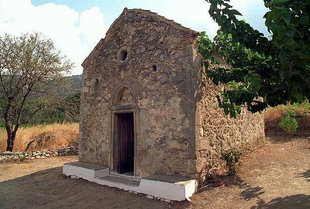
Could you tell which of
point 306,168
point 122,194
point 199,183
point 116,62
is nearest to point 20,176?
point 122,194

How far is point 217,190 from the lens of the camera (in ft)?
19.7

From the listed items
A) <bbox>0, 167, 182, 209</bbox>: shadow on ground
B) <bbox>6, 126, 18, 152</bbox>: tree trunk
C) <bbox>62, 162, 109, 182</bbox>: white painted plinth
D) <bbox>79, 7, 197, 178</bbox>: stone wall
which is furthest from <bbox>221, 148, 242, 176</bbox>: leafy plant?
<bbox>6, 126, 18, 152</bbox>: tree trunk

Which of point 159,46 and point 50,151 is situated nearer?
point 159,46

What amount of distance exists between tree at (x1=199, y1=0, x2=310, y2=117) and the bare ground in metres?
1.90

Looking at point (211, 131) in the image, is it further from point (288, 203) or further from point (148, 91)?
point (288, 203)

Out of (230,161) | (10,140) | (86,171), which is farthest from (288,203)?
(10,140)

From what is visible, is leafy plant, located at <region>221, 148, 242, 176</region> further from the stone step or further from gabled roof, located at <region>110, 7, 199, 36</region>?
gabled roof, located at <region>110, 7, 199, 36</region>

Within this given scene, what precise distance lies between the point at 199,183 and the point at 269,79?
304 centimetres

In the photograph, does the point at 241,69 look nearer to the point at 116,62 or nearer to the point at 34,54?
the point at 116,62

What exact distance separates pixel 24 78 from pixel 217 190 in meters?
11.9

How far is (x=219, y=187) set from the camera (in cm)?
616

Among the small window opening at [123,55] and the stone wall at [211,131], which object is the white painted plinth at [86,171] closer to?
the stone wall at [211,131]

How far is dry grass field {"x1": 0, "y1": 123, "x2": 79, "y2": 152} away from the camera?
1407 centimetres

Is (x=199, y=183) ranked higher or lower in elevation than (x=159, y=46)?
lower
